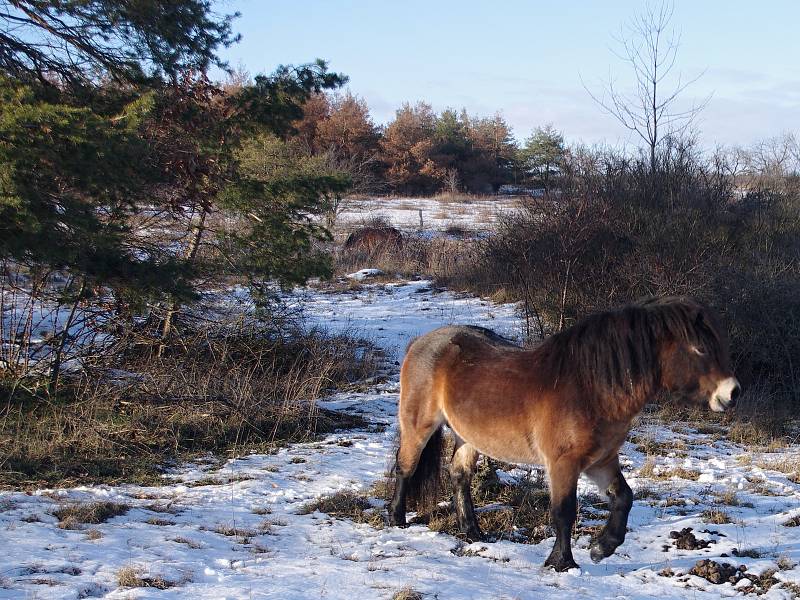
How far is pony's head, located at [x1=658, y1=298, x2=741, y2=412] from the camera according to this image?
14.4 feet

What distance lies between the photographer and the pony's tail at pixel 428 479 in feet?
18.5

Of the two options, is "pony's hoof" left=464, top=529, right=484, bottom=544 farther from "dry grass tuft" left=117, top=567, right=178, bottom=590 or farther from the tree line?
the tree line

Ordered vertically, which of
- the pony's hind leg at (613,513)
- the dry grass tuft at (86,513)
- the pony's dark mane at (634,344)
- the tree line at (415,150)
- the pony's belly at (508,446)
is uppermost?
the tree line at (415,150)

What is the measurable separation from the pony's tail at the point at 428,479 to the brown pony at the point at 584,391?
1.02ft

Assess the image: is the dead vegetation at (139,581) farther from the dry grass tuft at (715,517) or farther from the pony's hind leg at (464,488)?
the dry grass tuft at (715,517)

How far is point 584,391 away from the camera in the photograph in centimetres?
462

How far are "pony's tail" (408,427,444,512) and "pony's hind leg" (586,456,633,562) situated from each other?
4.34 feet

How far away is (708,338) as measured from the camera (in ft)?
14.6

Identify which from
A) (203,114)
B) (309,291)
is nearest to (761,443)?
(203,114)

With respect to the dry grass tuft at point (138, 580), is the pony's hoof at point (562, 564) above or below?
below

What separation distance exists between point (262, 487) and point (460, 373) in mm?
2223

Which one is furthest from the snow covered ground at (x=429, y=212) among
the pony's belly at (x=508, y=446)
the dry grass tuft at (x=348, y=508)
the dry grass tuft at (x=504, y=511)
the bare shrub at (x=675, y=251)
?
the pony's belly at (x=508, y=446)

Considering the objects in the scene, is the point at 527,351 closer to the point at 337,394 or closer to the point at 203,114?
the point at 337,394

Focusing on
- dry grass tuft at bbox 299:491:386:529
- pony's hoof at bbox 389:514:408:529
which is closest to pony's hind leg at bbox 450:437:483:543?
pony's hoof at bbox 389:514:408:529
